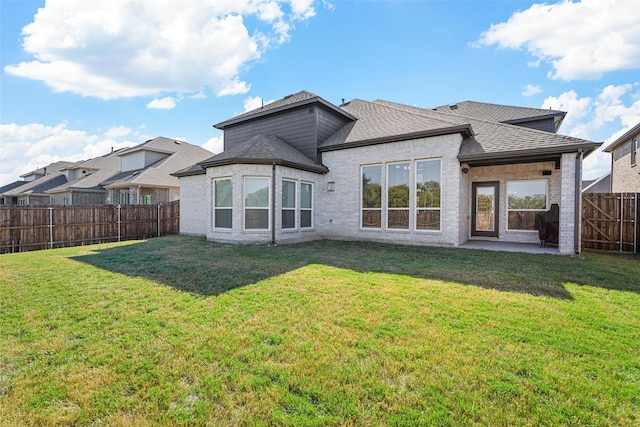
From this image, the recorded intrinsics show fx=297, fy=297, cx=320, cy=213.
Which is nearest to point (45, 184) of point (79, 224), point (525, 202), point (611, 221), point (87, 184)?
point (87, 184)

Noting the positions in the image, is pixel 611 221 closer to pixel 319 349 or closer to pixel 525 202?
pixel 525 202

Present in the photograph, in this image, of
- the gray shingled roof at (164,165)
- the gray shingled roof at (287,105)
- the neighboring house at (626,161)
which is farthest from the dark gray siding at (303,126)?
the neighboring house at (626,161)

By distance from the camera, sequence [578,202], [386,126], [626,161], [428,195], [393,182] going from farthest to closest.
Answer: [626,161] → [386,126] → [393,182] → [428,195] → [578,202]

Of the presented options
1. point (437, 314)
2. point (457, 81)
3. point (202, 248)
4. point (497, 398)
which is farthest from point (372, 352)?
point (457, 81)

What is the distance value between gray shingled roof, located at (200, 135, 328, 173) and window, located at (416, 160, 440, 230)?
12.2 ft

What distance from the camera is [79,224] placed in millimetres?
12305

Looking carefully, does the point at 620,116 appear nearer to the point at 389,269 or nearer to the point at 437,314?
the point at 389,269

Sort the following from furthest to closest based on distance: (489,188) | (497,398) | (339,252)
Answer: (489,188) → (339,252) → (497,398)

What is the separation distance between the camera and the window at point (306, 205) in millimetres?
11367

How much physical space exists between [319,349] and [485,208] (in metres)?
10.7

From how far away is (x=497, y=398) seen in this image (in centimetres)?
220

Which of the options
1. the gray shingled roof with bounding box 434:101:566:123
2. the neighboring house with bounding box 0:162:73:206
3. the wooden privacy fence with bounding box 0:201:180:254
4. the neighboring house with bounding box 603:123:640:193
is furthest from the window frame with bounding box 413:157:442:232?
the neighboring house with bounding box 0:162:73:206

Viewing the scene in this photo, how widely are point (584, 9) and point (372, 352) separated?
10.8 meters

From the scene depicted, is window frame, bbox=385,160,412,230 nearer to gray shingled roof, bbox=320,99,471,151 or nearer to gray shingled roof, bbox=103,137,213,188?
gray shingled roof, bbox=320,99,471,151
